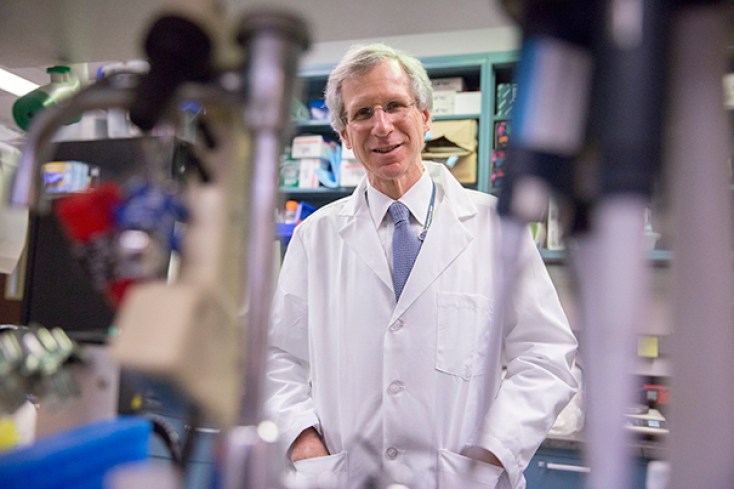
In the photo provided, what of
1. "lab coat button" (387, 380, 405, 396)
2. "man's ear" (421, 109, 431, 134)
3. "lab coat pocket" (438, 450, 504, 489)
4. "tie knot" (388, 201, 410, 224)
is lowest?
"lab coat pocket" (438, 450, 504, 489)

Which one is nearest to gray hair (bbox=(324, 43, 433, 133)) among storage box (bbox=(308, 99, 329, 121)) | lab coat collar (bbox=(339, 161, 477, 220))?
lab coat collar (bbox=(339, 161, 477, 220))

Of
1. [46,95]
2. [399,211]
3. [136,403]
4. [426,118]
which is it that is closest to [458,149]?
[426,118]

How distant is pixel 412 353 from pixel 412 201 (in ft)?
1.16

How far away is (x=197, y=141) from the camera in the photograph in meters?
0.44

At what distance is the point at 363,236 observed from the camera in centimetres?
144

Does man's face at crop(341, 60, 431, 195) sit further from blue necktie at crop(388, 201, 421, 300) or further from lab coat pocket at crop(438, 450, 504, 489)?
lab coat pocket at crop(438, 450, 504, 489)

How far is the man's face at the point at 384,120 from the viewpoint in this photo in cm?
132

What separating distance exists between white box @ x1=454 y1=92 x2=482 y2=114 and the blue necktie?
4.40 ft

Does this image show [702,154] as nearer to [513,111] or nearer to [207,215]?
[513,111]

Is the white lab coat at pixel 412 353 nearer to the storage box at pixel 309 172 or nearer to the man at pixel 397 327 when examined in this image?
the man at pixel 397 327

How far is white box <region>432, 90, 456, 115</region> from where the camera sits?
2693 mm

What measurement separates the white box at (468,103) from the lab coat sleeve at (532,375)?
1.41m

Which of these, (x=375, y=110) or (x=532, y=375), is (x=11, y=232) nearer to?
(x=375, y=110)

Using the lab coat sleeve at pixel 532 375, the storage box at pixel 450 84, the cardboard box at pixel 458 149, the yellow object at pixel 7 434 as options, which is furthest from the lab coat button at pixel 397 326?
the storage box at pixel 450 84
